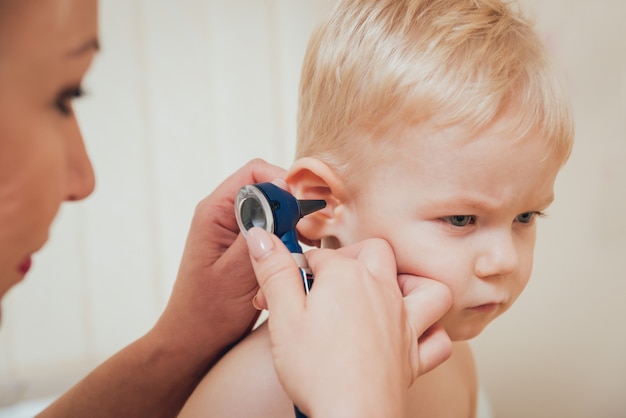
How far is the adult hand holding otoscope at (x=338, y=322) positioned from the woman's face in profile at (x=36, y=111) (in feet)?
0.65

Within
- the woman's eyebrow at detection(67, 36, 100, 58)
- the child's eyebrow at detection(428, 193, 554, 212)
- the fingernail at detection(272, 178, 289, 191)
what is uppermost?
the woman's eyebrow at detection(67, 36, 100, 58)

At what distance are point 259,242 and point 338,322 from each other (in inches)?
4.6

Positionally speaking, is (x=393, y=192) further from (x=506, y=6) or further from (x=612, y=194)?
(x=612, y=194)

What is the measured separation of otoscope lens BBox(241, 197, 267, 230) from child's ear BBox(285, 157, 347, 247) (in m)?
0.14

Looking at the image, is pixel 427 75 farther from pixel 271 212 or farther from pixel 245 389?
pixel 245 389

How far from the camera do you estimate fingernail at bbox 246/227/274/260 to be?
567 millimetres

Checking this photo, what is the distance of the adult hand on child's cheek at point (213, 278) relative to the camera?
791 millimetres

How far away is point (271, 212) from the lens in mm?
609

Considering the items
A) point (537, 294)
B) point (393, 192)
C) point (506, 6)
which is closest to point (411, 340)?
point (393, 192)

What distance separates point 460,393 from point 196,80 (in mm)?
804

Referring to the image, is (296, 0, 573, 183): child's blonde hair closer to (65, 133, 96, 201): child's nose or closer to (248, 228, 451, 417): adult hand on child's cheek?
(248, 228, 451, 417): adult hand on child's cheek

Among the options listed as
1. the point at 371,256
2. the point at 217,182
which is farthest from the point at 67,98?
the point at 217,182

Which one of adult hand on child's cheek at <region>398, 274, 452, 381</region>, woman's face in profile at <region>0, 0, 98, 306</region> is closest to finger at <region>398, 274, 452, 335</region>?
adult hand on child's cheek at <region>398, 274, 452, 381</region>

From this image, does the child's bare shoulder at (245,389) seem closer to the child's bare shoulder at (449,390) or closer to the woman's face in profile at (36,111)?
the child's bare shoulder at (449,390)
